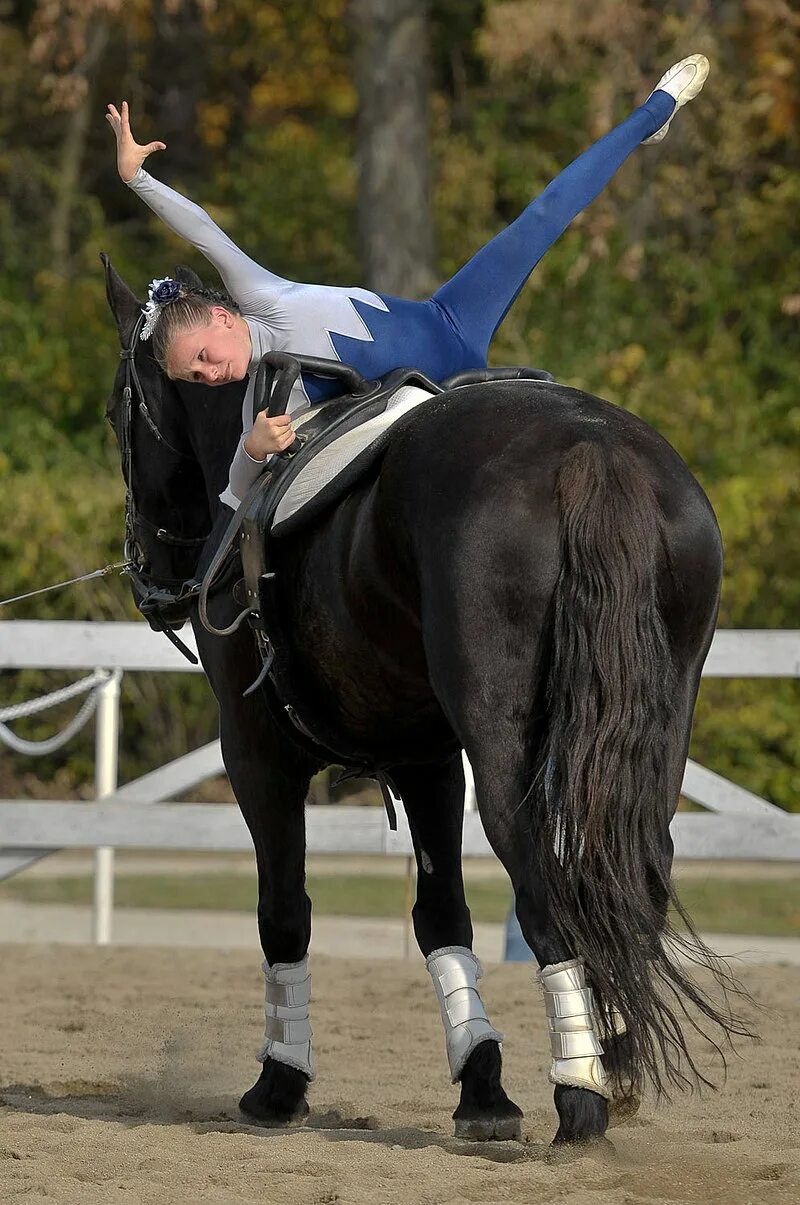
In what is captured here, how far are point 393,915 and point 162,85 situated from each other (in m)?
12.0

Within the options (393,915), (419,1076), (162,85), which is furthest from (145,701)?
(162,85)

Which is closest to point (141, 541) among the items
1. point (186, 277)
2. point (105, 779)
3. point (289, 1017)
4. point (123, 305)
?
point (123, 305)

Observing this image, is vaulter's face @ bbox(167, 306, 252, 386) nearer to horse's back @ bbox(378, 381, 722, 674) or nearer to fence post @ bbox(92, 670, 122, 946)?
horse's back @ bbox(378, 381, 722, 674)

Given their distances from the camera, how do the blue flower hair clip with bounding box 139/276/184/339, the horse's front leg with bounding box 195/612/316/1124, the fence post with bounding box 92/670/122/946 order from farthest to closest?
1. the fence post with bounding box 92/670/122/946
2. the horse's front leg with bounding box 195/612/316/1124
3. the blue flower hair clip with bounding box 139/276/184/339

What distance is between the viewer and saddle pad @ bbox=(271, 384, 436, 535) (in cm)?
332

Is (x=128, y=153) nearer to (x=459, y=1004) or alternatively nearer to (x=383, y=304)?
(x=383, y=304)

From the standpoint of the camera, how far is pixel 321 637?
339 centimetres

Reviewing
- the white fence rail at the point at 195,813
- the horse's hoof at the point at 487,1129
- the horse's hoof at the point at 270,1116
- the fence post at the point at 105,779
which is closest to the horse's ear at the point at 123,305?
the horse's hoof at the point at 270,1116

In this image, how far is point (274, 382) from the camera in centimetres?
352

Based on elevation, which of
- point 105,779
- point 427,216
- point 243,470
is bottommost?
point 105,779

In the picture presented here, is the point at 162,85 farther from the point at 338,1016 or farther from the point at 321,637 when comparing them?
the point at 321,637

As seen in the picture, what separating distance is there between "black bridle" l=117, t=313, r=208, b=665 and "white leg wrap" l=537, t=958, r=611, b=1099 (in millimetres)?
1544

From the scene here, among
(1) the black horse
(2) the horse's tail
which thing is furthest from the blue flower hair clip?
(2) the horse's tail

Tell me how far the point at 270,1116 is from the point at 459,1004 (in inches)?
25.3
